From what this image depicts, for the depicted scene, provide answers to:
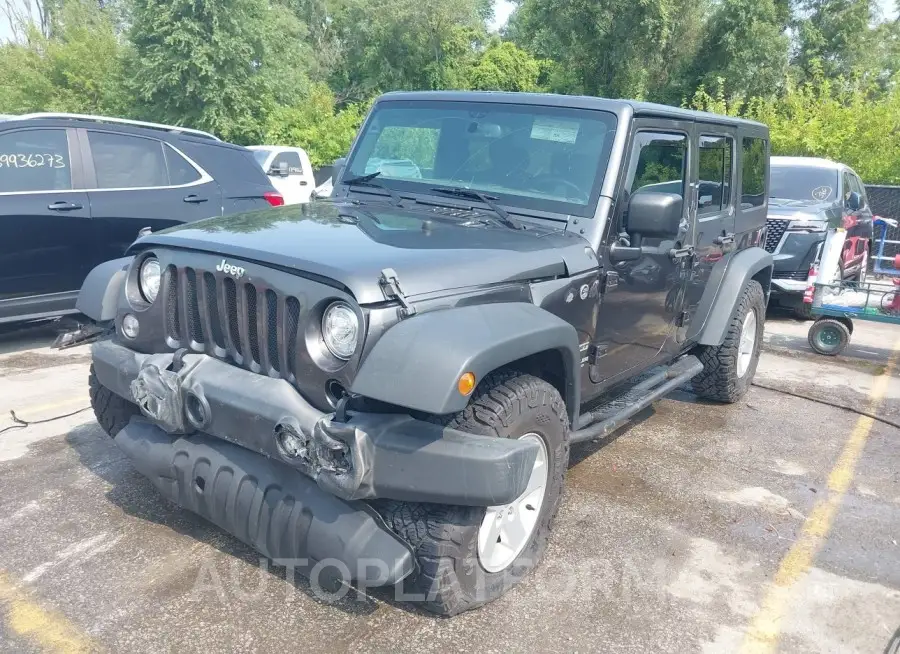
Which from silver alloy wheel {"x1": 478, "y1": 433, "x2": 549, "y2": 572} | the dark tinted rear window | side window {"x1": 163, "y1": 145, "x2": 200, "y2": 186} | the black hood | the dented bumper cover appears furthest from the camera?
the dark tinted rear window

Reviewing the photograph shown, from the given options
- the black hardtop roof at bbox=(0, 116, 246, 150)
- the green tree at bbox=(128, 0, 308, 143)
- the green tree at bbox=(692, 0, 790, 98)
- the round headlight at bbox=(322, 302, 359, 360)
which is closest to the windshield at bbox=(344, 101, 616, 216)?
the round headlight at bbox=(322, 302, 359, 360)

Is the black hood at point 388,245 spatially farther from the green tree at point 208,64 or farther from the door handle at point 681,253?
the green tree at point 208,64

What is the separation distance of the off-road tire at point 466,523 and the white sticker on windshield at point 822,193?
339 inches

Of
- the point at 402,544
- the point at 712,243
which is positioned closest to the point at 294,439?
the point at 402,544

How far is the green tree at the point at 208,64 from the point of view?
20781 mm

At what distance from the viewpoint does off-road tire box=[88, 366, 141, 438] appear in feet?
12.3

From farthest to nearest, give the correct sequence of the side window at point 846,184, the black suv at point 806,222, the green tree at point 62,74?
the green tree at point 62,74, the side window at point 846,184, the black suv at point 806,222

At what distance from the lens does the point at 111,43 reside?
2562 centimetres

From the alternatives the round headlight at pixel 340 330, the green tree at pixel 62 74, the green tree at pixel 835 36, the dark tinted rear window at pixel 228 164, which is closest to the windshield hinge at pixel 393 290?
the round headlight at pixel 340 330

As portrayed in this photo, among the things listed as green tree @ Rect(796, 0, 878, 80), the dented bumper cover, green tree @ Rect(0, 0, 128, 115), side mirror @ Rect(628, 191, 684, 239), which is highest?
green tree @ Rect(796, 0, 878, 80)

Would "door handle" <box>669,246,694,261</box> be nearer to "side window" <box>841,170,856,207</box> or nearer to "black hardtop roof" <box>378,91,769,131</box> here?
"black hardtop roof" <box>378,91,769,131</box>

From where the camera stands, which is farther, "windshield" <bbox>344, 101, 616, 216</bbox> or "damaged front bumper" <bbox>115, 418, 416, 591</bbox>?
"windshield" <bbox>344, 101, 616, 216</bbox>

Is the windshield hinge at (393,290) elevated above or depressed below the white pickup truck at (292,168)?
above

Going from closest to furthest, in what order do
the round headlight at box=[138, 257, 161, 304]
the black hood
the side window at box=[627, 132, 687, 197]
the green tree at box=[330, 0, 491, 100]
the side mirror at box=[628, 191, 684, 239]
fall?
the black hood, the round headlight at box=[138, 257, 161, 304], the side mirror at box=[628, 191, 684, 239], the side window at box=[627, 132, 687, 197], the green tree at box=[330, 0, 491, 100]
